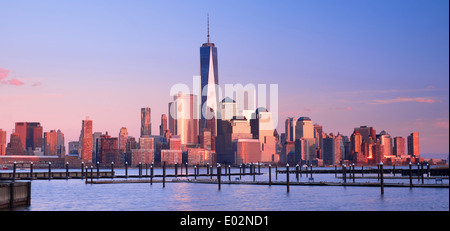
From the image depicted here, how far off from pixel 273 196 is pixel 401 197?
852 inches

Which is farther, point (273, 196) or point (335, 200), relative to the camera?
point (273, 196)

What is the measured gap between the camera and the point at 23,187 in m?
60.8
